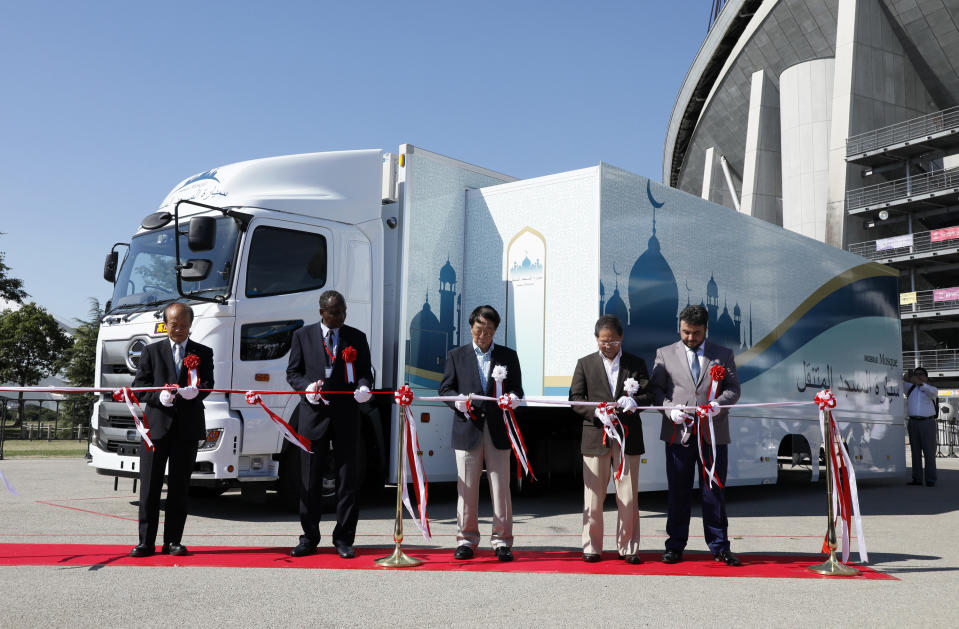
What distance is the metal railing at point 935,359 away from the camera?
39.1 m

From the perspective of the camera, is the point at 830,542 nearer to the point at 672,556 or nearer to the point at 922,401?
the point at 672,556

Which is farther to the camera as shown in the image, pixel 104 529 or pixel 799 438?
pixel 799 438

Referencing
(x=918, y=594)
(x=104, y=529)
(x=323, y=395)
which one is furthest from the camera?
(x=104, y=529)

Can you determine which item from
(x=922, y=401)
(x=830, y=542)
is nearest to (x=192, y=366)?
(x=830, y=542)

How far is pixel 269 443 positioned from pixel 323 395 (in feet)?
5.98

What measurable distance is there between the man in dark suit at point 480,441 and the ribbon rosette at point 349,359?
68 centimetres

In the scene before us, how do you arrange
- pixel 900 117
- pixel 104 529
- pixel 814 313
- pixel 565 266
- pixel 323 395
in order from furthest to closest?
pixel 900 117 → pixel 814 313 → pixel 565 266 → pixel 104 529 → pixel 323 395

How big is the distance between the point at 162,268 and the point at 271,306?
117 centimetres

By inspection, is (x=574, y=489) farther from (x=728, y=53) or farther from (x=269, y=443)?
(x=728, y=53)

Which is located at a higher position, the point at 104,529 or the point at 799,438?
the point at 799,438

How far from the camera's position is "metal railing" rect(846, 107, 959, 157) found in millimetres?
37719

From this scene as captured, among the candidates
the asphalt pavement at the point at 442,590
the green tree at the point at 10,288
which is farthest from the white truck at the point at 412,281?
the green tree at the point at 10,288

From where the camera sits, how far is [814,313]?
1135cm

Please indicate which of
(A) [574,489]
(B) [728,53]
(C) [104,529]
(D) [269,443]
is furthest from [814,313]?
(B) [728,53]
